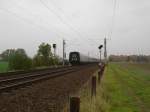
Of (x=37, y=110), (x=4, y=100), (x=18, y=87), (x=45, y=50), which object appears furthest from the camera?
(x=45, y=50)

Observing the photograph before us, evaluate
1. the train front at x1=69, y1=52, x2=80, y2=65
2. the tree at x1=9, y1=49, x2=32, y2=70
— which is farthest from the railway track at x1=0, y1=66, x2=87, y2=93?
the train front at x1=69, y1=52, x2=80, y2=65

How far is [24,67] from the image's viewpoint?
152 feet

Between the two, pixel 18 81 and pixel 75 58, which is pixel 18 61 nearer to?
pixel 75 58

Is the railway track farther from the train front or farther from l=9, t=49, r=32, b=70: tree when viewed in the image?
the train front

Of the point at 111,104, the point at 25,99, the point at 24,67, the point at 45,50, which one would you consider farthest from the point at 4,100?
the point at 45,50

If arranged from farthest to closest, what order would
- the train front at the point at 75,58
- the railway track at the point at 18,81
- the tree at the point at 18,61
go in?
the train front at the point at 75,58 → the tree at the point at 18,61 → the railway track at the point at 18,81

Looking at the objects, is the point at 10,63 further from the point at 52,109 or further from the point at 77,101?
the point at 77,101

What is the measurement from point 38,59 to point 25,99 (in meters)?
59.9

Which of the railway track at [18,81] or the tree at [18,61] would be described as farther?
the tree at [18,61]

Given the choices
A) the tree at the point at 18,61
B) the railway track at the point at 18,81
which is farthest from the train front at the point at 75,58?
the railway track at the point at 18,81

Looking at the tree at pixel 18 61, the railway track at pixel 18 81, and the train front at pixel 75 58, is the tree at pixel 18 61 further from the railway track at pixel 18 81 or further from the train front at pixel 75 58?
the railway track at pixel 18 81

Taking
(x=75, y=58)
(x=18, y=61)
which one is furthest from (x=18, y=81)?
(x=75, y=58)

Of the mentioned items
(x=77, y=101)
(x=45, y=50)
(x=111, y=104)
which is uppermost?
(x=45, y=50)

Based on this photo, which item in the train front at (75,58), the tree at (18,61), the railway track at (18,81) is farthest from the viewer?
the train front at (75,58)
